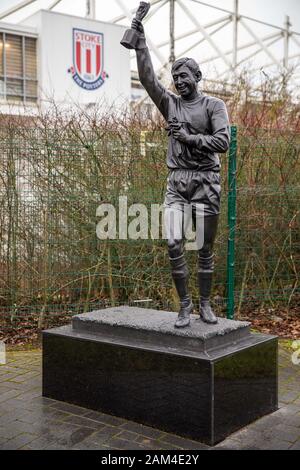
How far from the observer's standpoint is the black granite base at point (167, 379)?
3982 millimetres

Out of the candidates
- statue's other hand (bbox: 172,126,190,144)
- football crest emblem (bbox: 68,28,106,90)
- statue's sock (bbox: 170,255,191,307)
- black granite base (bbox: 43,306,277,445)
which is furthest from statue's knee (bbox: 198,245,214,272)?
football crest emblem (bbox: 68,28,106,90)

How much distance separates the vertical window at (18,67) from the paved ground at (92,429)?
1746 cm

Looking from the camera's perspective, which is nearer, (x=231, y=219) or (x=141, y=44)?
(x=141, y=44)

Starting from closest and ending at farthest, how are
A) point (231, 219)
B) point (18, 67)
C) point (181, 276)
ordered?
point (181, 276), point (231, 219), point (18, 67)

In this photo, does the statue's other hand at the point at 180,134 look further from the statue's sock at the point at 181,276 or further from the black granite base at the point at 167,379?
the black granite base at the point at 167,379

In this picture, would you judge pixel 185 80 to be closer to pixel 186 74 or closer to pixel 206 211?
pixel 186 74

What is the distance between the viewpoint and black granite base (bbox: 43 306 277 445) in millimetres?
3982

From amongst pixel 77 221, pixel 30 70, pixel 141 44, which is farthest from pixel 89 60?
pixel 141 44

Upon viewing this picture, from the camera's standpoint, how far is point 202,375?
13.0 feet

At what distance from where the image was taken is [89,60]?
21719 mm

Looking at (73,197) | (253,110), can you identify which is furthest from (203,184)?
(253,110)

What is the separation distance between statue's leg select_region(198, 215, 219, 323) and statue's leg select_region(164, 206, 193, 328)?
16cm

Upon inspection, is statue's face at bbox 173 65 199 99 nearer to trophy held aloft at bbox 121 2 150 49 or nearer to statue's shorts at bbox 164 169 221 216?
trophy held aloft at bbox 121 2 150 49

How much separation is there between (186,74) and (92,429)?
264cm
